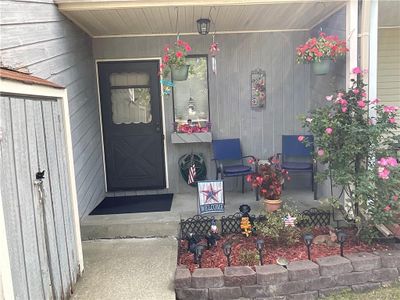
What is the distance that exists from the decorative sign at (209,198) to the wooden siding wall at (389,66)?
249 centimetres

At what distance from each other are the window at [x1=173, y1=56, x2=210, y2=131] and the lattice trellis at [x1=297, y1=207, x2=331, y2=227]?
1.89 m

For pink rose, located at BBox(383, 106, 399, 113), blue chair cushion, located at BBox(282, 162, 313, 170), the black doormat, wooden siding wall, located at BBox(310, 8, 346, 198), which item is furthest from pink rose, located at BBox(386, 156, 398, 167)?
the black doormat

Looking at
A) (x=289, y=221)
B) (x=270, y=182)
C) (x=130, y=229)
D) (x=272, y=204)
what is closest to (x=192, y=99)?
(x=270, y=182)

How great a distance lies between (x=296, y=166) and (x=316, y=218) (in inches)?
35.7

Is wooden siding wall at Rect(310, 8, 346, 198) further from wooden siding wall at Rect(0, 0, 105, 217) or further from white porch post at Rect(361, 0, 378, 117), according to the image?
wooden siding wall at Rect(0, 0, 105, 217)

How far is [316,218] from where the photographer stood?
148 inches

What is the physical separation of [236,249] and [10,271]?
2.01 m

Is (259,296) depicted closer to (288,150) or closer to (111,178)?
(288,150)

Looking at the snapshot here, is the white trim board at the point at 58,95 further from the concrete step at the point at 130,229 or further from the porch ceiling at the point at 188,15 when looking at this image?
the porch ceiling at the point at 188,15

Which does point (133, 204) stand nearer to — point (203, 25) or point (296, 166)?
point (296, 166)

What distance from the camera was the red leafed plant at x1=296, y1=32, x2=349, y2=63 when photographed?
361 centimetres

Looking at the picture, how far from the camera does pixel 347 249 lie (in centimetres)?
322

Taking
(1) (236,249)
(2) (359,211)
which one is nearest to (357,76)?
(2) (359,211)

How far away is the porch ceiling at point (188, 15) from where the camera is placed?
355 cm
